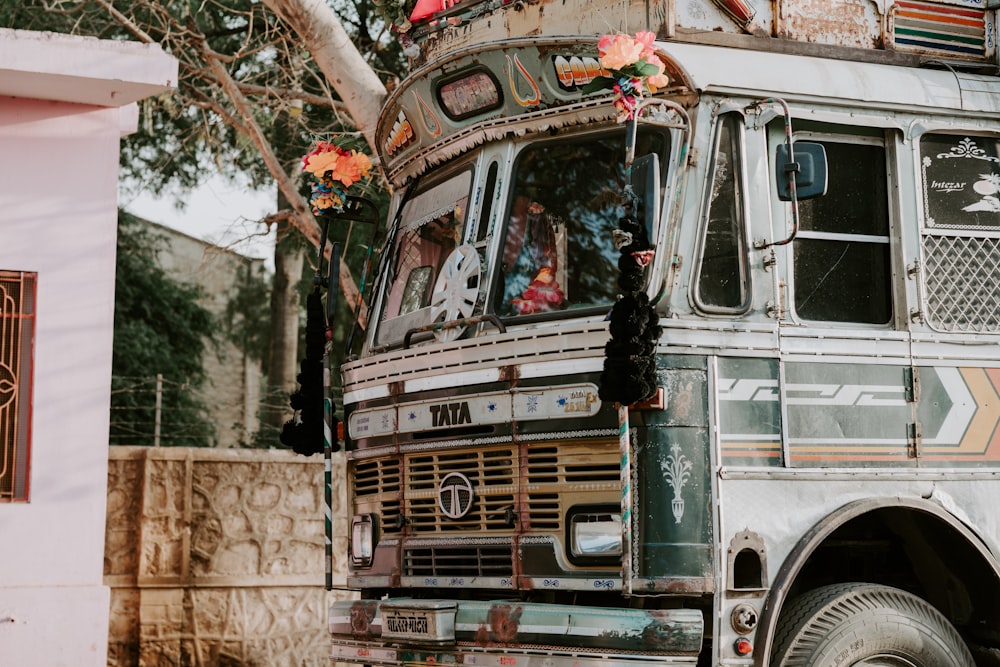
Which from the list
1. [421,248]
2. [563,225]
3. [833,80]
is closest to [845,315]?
[833,80]

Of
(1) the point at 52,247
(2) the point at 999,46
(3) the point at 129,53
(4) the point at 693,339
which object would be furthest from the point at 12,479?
(2) the point at 999,46

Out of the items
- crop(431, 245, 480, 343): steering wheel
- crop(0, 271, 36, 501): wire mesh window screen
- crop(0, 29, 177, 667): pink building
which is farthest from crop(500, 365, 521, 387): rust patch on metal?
→ crop(0, 271, 36, 501): wire mesh window screen

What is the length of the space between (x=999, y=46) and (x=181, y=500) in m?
6.73

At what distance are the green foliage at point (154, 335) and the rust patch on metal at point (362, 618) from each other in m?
11.5

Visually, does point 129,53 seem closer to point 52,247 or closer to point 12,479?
point 52,247

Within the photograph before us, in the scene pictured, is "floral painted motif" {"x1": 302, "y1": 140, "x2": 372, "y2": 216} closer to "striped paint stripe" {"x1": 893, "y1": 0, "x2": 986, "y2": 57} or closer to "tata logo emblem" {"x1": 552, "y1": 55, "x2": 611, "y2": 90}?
"tata logo emblem" {"x1": 552, "y1": 55, "x2": 611, "y2": 90}

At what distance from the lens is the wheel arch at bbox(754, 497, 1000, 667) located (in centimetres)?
597

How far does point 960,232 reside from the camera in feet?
22.1

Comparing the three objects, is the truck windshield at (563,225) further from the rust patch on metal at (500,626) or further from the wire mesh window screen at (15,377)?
the wire mesh window screen at (15,377)

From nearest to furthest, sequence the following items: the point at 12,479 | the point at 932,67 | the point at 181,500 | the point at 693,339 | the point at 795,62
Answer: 1. the point at 693,339
2. the point at 795,62
3. the point at 932,67
4. the point at 12,479
5. the point at 181,500

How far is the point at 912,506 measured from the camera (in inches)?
247

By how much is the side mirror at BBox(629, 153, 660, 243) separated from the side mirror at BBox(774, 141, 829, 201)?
0.53 m

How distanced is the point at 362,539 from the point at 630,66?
280 cm

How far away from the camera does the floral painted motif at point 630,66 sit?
591cm
